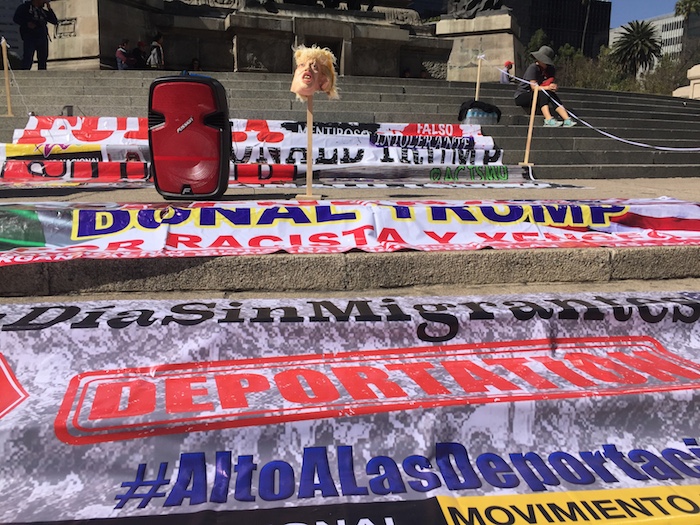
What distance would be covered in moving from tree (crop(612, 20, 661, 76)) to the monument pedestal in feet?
208

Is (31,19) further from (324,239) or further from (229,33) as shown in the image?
(324,239)

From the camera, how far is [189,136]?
414cm

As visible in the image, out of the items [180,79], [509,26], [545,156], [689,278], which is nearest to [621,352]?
[689,278]

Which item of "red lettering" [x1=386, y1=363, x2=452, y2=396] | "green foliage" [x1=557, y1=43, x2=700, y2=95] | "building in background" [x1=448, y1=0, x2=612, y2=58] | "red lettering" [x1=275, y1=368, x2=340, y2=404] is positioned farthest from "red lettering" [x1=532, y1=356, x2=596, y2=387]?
"building in background" [x1=448, y1=0, x2=612, y2=58]

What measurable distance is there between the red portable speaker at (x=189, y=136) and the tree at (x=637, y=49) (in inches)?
3156

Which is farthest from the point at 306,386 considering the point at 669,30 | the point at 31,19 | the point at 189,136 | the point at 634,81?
the point at 669,30

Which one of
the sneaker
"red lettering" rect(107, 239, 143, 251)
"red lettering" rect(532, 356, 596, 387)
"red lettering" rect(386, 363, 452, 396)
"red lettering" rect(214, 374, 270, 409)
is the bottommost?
"red lettering" rect(214, 374, 270, 409)

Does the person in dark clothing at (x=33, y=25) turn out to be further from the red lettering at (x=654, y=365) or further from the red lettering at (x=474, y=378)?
the red lettering at (x=654, y=365)

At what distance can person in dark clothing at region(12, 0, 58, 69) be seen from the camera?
11031 millimetres

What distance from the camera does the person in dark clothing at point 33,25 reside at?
1103cm

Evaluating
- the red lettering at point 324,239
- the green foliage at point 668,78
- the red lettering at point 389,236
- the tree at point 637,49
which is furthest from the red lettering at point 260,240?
the tree at point 637,49

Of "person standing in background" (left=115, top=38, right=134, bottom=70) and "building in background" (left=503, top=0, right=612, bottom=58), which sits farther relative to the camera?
"building in background" (left=503, top=0, right=612, bottom=58)

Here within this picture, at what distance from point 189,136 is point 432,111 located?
7.54m

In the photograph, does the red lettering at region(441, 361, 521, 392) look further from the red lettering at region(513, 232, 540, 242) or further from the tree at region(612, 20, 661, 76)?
the tree at region(612, 20, 661, 76)
